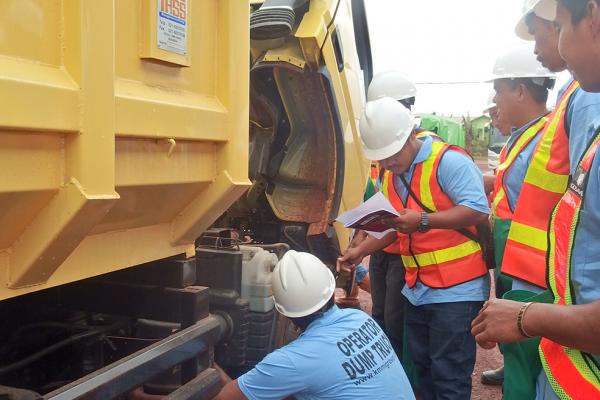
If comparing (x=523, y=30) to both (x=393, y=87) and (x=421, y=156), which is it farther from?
(x=393, y=87)

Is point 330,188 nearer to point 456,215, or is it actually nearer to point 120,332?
Answer: point 456,215

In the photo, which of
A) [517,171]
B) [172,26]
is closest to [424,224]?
[517,171]

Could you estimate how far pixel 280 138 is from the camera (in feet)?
11.6

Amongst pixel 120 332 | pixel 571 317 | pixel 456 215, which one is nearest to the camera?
pixel 571 317

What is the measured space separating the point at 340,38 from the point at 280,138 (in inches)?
26.7

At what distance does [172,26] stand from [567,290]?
48.6 inches

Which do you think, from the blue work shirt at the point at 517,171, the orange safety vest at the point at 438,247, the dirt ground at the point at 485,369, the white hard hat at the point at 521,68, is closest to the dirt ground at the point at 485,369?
the dirt ground at the point at 485,369

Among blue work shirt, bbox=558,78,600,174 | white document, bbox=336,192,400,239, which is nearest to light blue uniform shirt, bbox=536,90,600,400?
blue work shirt, bbox=558,78,600,174

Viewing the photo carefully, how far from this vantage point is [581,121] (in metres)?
1.66

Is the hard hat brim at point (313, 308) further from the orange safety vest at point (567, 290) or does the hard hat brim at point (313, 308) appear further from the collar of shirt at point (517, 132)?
the collar of shirt at point (517, 132)

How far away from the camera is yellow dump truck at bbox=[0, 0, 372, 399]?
128 centimetres

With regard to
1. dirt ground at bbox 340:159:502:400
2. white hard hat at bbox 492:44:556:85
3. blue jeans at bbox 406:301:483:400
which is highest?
white hard hat at bbox 492:44:556:85

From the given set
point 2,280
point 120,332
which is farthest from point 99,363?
point 2,280

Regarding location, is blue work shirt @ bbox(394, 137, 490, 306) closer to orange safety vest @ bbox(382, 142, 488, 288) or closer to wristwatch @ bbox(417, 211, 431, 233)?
orange safety vest @ bbox(382, 142, 488, 288)
